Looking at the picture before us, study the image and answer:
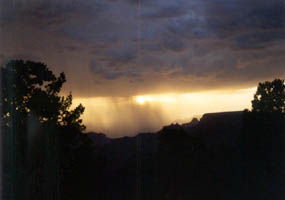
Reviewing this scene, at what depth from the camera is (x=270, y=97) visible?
38.3 ft

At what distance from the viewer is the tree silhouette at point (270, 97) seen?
11.0 meters

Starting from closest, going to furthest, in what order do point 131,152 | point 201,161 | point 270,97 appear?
point 201,161 → point 131,152 → point 270,97

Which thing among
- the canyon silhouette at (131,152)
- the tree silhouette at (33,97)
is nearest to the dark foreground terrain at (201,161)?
the canyon silhouette at (131,152)

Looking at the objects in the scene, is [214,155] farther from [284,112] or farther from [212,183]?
[284,112]

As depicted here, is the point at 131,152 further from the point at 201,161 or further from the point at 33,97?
the point at 33,97

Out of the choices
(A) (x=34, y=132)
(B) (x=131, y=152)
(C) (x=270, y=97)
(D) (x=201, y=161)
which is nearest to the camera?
(A) (x=34, y=132)

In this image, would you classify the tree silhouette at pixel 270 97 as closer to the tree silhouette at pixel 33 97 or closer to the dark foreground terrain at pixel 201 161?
the dark foreground terrain at pixel 201 161

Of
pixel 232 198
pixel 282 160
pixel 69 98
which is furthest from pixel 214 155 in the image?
pixel 69 98

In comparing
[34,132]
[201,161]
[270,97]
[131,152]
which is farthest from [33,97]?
[270,97]

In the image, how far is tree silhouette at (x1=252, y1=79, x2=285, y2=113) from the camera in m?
11.0

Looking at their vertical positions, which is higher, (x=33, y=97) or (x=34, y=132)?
(x=33, y=97)

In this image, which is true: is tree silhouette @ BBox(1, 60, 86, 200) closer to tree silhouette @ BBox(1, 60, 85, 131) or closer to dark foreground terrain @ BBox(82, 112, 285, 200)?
tree silhouette @ BBox(1, 60, 85, 131)

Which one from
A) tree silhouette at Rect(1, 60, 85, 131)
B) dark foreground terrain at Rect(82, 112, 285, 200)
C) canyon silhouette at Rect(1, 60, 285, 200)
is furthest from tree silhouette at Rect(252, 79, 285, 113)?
tree silhouette at Rect(1, 60, 85, 131)

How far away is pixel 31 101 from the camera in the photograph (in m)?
8.03
